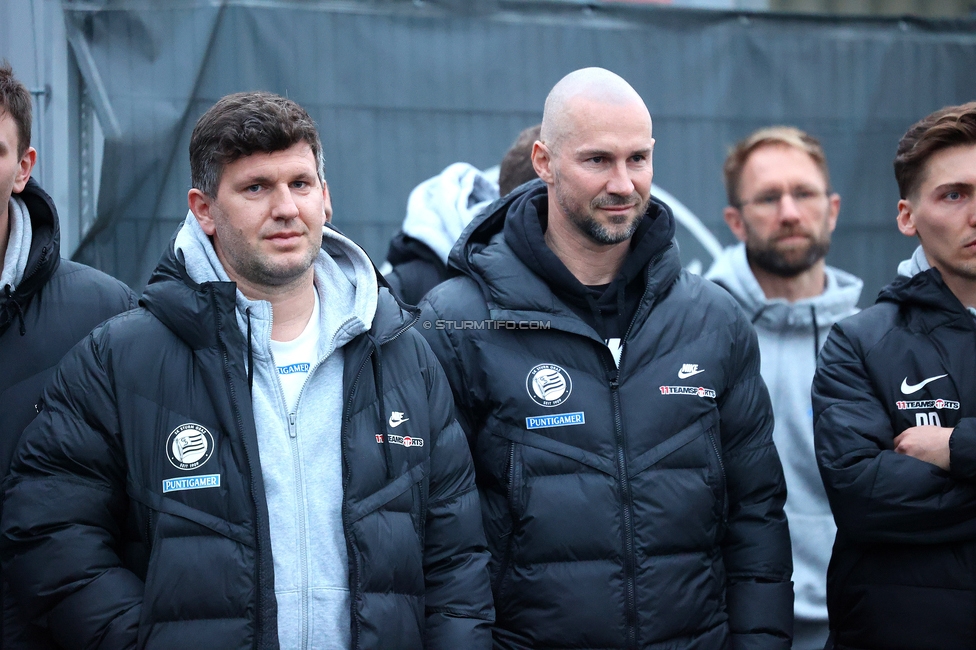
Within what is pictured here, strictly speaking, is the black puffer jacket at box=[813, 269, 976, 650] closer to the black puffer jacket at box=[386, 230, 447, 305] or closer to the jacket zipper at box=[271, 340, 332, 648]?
the jacket zipper at box=[271, 340, 332, 648]

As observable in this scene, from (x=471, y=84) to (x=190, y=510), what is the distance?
2.45m

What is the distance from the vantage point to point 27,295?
2.71 metres

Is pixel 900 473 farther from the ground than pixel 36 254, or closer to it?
closer to it

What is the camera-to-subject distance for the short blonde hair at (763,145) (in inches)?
169

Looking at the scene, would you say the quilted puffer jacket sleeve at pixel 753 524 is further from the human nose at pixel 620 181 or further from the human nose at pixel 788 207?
the human nose at pixel 788 207

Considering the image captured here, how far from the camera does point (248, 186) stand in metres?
2.55

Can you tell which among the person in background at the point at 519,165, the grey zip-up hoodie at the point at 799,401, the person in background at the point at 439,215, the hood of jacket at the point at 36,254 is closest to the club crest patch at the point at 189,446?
the hood of jacket at the point at 36,254

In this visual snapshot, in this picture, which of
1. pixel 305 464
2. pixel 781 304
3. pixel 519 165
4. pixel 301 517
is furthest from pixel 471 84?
pixel 301 517

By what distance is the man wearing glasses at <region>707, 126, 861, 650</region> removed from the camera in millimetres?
3881

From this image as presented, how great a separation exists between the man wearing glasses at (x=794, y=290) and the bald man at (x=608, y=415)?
100cm

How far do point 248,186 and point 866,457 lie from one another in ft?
5.51

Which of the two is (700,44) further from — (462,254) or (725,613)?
(725,613)

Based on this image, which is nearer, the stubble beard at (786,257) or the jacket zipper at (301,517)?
the jacket zipper at (301,517)

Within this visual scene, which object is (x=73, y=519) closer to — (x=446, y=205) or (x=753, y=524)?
(x=753, y=524)
